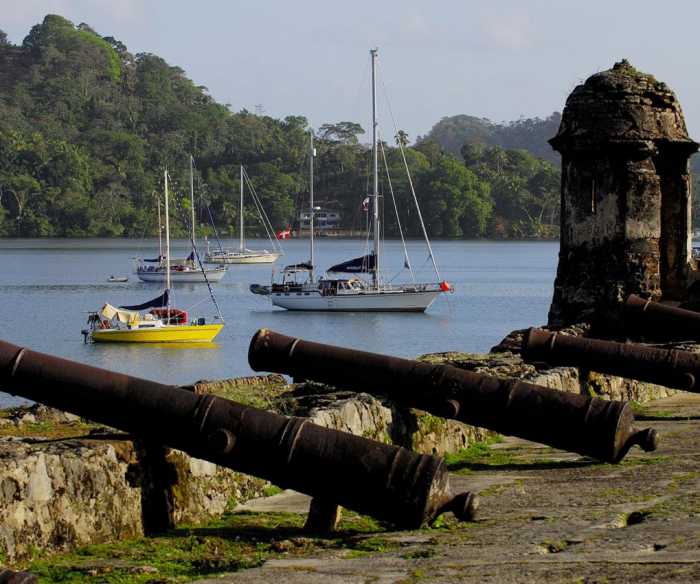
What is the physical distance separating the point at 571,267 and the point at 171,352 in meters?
29.6

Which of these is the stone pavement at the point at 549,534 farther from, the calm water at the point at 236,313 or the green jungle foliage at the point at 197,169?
the green jungle foliage at the point at 197,169

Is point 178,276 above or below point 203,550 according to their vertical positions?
below

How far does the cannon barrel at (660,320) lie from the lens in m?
12.7

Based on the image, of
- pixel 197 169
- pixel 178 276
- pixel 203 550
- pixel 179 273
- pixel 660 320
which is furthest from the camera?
pixel 197 169

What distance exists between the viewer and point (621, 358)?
9883 mm

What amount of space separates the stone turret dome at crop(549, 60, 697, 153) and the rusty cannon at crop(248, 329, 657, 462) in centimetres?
718

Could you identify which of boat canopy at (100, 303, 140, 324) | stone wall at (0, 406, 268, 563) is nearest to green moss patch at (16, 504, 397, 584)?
stone wall at (0, 406, 268, 563)

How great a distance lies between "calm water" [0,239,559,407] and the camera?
42.3m

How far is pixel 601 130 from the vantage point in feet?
49.1

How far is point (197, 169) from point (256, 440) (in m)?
139

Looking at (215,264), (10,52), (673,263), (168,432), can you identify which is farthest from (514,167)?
(168,432)

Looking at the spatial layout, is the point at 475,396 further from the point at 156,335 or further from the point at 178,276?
the point at 178,276

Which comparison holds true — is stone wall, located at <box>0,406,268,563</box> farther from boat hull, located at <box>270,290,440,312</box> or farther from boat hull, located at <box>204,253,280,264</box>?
boat hull, located at <box>204,253,280,264</box>

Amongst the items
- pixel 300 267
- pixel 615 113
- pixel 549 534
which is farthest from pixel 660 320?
pixel 300 267
